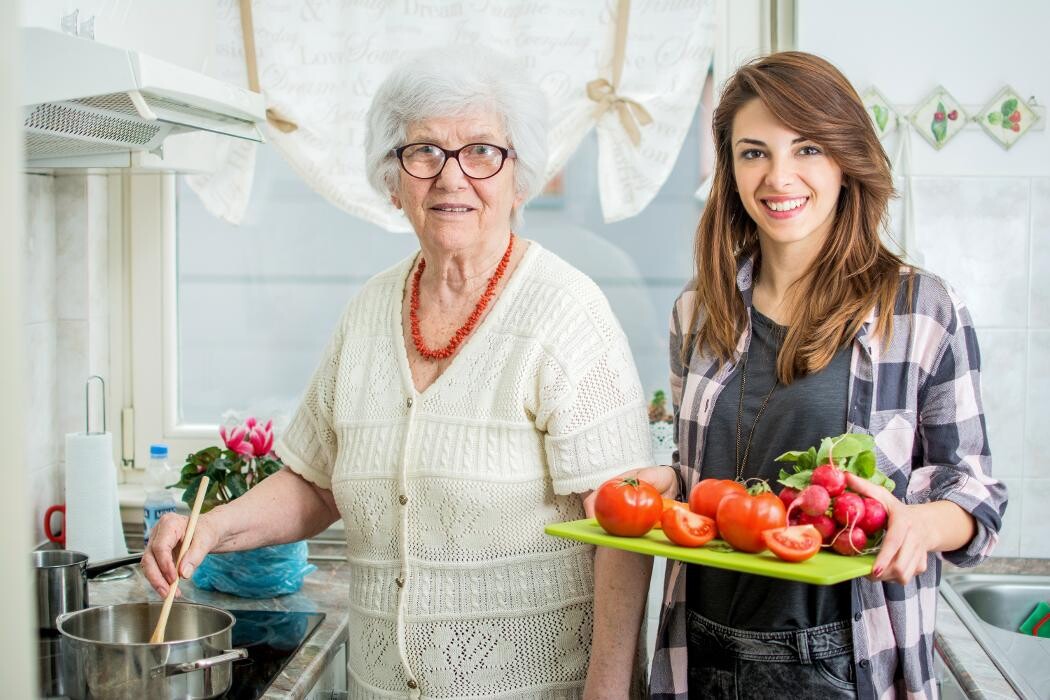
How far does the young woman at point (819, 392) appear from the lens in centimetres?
124

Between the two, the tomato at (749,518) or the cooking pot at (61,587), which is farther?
the cooking pot at (61,587)

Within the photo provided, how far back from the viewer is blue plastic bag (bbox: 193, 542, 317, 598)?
6.36ft

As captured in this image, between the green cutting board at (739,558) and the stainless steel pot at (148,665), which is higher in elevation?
the green cutting board at (739,558)

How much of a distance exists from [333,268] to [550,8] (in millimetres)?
726

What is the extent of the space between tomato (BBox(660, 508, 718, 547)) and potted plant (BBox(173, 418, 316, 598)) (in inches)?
37.8

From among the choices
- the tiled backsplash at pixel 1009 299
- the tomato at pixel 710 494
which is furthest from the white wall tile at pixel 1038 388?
the tomato at pixel 710 494

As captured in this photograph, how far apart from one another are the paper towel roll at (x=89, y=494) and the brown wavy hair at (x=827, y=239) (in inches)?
48.3

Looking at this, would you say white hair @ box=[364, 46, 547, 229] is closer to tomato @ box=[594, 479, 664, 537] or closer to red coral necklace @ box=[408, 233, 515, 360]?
red coral necklace @ box=[408, 233, 515, 360]

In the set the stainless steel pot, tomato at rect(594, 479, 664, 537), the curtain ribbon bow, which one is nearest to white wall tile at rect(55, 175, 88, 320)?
the stainless steel pot

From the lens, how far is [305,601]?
1.94 metres

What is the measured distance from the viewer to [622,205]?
2.25 metres

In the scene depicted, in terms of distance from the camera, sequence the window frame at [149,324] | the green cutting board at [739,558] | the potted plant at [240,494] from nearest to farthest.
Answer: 1. the green cutting board at [739,558]
2. the potted plant at [240,494]
3. the window frame at [149,324]

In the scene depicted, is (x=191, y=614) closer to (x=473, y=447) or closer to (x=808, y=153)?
(x=473, y=447)

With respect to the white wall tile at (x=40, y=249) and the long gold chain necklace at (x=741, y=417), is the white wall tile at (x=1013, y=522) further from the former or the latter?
the white wall tile at (x=40, y=249)
